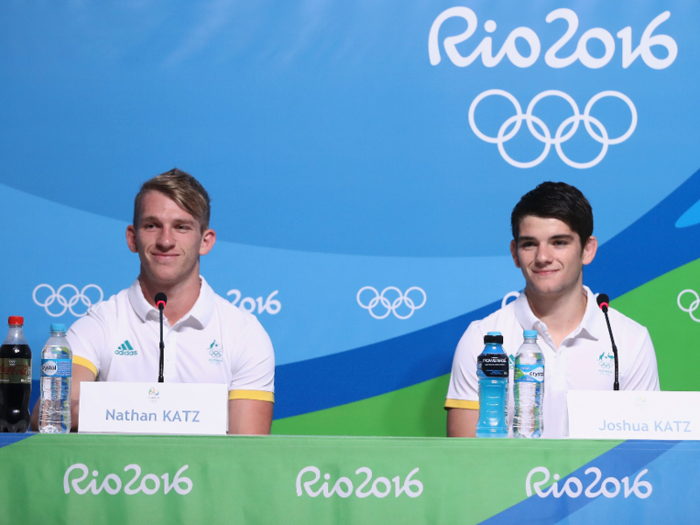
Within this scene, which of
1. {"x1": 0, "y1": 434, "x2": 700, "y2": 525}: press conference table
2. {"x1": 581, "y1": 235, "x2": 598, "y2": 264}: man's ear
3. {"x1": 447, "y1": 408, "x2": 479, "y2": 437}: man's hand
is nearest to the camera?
{"x1": 0, "y1": 434, "x2": 700, "y2": 525}: press conference table

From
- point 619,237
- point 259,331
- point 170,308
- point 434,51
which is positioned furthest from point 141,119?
point 619,237

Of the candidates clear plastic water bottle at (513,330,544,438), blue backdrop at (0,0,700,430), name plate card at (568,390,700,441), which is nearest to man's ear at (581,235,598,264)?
blue backdrop at (0,0,700,430)

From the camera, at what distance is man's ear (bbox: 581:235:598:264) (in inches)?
110

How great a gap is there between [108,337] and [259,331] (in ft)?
1.81

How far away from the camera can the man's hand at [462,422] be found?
2.54m

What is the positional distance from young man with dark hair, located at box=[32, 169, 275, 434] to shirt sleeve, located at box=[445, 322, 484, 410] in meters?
0.68

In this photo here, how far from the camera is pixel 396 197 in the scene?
3.04m

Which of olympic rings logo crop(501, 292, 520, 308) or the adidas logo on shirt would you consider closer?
the adidas logo on shirt

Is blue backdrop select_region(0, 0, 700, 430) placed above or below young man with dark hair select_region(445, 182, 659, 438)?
above

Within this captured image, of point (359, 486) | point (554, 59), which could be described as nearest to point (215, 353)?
point (359, 486)

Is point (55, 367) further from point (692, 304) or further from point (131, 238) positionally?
point (692, 304)

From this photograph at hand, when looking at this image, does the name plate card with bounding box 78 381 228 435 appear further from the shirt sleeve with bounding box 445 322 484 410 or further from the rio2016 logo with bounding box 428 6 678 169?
the rio2016 logo with bounding box 428 6 678 169

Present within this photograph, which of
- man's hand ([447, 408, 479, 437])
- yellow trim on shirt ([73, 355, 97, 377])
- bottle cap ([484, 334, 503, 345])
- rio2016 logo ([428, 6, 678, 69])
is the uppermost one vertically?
rio2016 logo ([428, 6, 678, 69])

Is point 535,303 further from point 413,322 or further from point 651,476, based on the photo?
point 651,476
